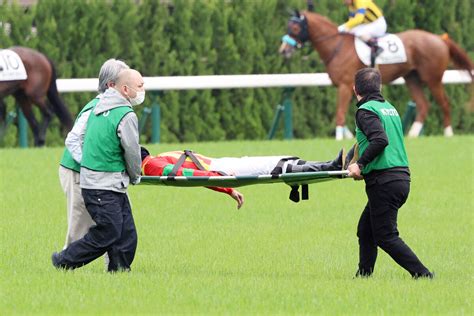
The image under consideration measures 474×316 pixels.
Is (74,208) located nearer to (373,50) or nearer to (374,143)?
(374,143)

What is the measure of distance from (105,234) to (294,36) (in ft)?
47.9

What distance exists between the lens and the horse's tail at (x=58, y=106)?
21422mm

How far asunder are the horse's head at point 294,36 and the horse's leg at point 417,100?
77.1 inches

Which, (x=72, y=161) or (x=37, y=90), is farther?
(x=37, y=90)

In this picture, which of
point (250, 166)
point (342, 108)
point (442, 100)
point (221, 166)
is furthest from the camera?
point (442, 100)

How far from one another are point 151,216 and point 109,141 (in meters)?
4.45

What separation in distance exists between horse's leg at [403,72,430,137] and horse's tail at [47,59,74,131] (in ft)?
18.1

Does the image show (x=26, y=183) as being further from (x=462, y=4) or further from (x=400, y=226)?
(x=462, y=4)

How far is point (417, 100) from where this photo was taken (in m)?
23.9

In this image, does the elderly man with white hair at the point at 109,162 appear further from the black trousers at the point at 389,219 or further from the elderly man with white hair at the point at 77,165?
the black trousers at the point at 389,219

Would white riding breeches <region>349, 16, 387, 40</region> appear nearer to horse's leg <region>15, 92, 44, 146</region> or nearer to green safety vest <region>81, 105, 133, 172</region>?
horse's leg <region>15, 92, 44, 146</region>

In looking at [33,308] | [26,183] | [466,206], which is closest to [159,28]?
[26,183]

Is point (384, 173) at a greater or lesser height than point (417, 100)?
greater

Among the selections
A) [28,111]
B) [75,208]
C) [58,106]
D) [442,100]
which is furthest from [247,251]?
[442,100]
